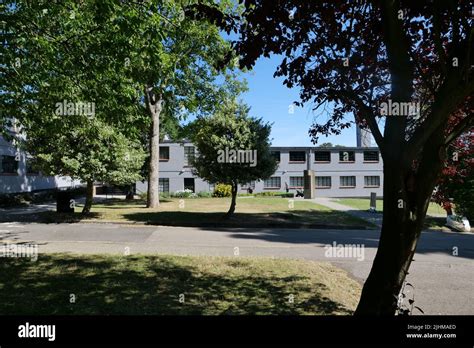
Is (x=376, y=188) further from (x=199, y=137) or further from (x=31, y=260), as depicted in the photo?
(x=31, y=260)

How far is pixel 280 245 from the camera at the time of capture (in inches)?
451

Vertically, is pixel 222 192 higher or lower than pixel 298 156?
lower

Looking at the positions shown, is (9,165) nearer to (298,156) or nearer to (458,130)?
(298,156)

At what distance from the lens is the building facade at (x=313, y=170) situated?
4203 centimetres

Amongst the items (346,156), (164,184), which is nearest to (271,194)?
(346,156)

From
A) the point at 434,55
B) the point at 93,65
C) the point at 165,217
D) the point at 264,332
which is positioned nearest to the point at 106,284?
the point at 264,332

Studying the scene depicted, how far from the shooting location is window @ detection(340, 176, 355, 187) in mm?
45344

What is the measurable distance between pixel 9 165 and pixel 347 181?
1421 inches

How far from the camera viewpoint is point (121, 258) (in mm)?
8484

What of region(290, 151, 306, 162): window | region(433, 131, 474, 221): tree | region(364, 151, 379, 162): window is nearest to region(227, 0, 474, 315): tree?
region(433, 131, 474, 221): tree

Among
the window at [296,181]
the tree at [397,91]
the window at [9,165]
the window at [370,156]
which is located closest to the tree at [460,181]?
the tree at [397,91]

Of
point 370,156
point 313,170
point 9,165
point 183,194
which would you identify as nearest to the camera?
point 9,165

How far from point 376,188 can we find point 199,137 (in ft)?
115

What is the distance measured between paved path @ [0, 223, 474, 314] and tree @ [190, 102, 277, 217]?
110 inches
